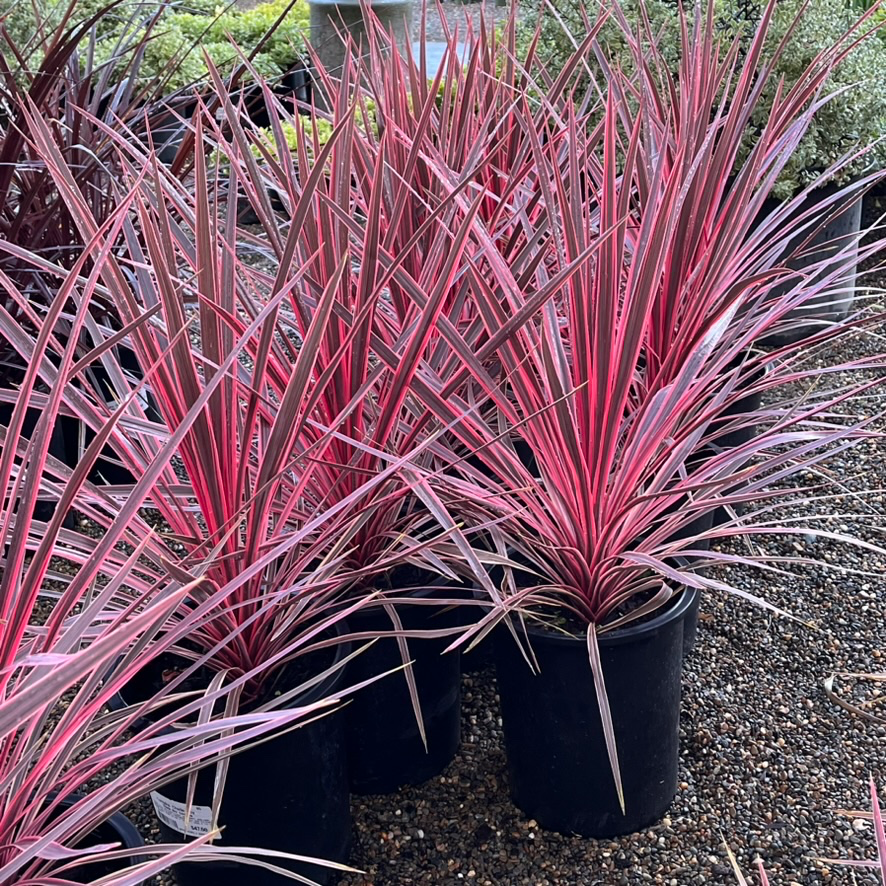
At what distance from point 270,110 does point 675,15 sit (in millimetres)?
1650

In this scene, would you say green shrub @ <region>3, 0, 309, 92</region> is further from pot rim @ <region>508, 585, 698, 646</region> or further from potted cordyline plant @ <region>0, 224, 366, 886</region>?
potted cordyline plant @ <region>0, 224, 366, 886</region>

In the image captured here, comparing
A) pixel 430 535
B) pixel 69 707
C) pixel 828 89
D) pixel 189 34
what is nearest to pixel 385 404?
pixel 430 535

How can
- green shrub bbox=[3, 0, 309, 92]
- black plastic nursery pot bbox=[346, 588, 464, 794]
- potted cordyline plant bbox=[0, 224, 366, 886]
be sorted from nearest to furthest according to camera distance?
potted cordyline plant bbox=[0, 224, 366, 886]
black plastic nursery pot bbox=[346, 588, 464, 794]
green shrub bbox=[3, 0, 309, 92]

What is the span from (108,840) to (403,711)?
474 millimetres

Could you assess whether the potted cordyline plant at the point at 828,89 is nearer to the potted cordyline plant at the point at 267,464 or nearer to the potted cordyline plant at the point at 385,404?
the potted cordyline plant at the point at 385,404

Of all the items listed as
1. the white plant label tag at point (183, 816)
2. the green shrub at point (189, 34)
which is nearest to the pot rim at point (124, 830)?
the white plant label tag at point (183, 816)

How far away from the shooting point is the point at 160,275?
0.97 meters

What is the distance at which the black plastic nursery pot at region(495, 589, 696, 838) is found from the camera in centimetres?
121

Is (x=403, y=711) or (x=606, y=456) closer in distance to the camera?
(x=606, y=456)

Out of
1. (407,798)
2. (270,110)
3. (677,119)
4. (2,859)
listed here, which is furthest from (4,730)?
(677,119)

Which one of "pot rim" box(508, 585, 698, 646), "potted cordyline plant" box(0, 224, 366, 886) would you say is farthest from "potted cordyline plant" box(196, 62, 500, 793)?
"potted cordyline plant" box(0, 224, 366, 886)

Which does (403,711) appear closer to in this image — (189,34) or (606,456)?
(606,456)

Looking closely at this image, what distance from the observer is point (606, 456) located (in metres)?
1.10

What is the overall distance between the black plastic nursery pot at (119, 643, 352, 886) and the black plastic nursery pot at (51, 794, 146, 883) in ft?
0.37
